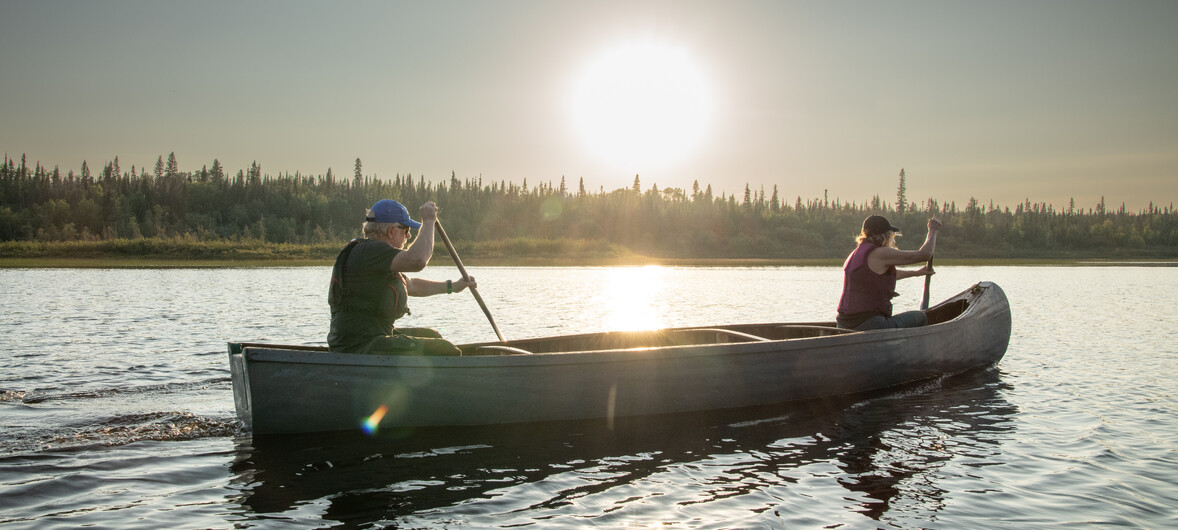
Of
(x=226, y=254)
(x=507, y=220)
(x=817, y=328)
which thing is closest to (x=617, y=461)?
(x=817, y=328)

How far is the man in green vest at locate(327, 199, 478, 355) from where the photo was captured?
711cm

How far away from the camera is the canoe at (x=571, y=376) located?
24.7 feet

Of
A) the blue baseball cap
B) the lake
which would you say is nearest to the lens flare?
the lake

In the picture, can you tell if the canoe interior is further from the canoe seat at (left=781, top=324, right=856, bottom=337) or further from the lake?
the lake

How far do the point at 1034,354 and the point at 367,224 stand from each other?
1375 cm

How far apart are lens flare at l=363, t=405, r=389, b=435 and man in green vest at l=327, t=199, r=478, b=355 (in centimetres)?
60

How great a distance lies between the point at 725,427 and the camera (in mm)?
9031

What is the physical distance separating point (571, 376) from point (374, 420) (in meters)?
2.04

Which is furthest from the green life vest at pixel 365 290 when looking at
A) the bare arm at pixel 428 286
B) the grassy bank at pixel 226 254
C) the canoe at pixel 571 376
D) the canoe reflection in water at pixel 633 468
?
the grassy bank at pixel 226 254

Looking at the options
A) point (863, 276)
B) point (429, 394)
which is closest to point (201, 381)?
point (429, 394)

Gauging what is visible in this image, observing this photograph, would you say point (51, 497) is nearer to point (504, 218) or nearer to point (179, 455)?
point (179, 455)

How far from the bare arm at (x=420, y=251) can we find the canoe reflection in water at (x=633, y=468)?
5.84 ft

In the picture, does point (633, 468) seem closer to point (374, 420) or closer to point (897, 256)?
point (374, 420)

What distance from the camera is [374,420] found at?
26.0 feet
